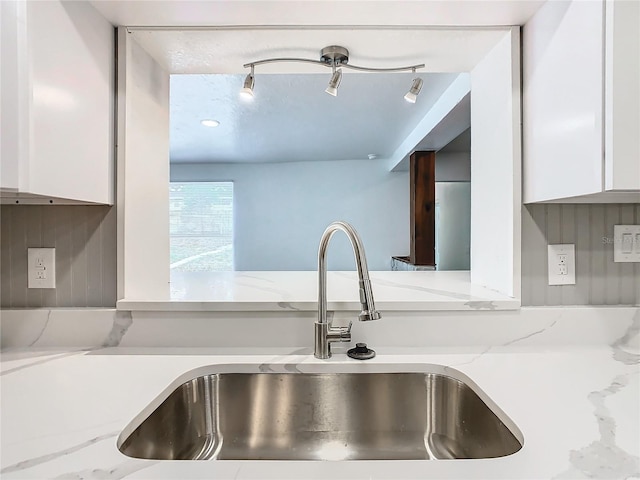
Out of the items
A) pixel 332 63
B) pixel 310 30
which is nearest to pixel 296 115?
pixel 332 63

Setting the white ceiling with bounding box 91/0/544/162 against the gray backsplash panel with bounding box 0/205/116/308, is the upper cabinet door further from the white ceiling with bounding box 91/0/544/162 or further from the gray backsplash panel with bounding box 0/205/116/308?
the gray backsplash panel with bounding box 0/205/116/308

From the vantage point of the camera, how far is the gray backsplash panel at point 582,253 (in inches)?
41.1

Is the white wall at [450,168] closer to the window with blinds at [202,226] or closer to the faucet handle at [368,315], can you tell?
the window with blinds at [202,226]

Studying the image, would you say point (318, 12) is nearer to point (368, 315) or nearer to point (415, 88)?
point (415, 88)

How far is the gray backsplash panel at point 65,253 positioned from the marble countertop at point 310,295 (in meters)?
0.12

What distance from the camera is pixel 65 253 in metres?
1.04

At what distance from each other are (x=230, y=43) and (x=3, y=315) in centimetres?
A: 100

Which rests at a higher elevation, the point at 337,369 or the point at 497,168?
the point at 497,168

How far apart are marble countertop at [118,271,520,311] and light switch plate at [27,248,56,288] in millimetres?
223

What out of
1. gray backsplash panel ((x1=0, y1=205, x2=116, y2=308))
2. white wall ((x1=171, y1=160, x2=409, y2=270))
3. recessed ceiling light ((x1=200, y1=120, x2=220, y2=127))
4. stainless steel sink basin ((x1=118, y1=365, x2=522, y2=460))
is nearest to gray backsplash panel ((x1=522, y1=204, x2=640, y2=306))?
stainless steel sink basin ((x1=118, y1=365, x2=522, y2=460))

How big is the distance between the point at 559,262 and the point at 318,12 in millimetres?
949

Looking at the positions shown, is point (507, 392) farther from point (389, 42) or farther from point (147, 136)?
point (147, 136)

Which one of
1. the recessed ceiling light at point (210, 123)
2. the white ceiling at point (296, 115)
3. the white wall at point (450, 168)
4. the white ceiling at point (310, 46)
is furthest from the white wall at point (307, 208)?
the white ceiling at point (310, 46)

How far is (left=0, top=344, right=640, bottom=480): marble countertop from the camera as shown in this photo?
522mm
